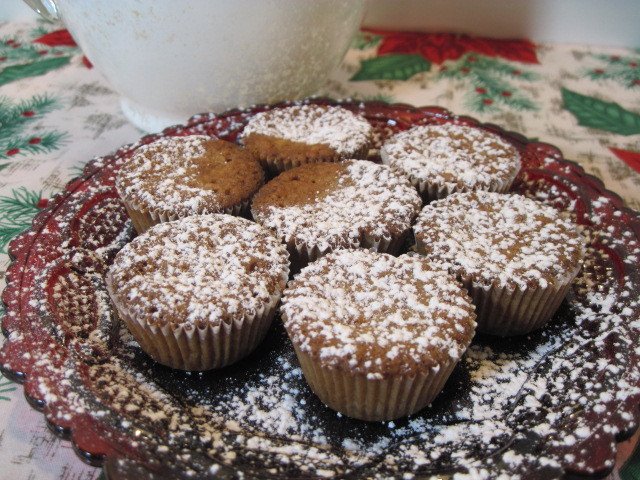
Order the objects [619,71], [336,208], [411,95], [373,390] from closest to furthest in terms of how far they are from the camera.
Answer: [373,390] < [336,208] < [411,95] < [619,71]

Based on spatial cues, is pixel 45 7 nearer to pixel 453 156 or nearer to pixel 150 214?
pixel 150 214

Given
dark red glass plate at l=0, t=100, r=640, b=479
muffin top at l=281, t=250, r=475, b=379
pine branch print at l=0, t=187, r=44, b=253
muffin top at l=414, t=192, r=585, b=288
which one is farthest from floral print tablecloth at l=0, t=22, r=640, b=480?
muffin top at l=281, t=250, r=475, b=379

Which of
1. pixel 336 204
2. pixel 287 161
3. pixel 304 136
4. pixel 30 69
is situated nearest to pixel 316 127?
pixel 304 136

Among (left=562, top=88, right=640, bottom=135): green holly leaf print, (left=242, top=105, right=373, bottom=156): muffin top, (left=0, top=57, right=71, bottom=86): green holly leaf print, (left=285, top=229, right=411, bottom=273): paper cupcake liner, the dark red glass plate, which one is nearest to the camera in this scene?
the dark red glass plate

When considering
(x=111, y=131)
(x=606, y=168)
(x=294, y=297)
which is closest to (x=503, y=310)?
(x=294, y=297)

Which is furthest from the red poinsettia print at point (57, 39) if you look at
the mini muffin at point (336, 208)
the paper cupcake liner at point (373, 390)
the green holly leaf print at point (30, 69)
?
the paper cupcake liner at point (373, 390)

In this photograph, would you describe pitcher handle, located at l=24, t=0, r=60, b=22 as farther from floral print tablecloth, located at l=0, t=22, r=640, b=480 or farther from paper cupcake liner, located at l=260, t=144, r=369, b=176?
paper cupcake liner, located at l=260, t=144, r=369, b=176
